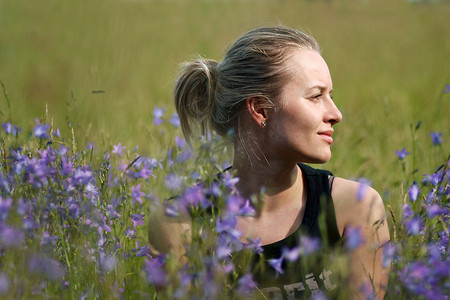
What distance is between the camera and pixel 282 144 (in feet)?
7.18

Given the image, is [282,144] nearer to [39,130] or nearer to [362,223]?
[362,223]

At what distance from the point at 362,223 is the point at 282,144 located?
44 cm

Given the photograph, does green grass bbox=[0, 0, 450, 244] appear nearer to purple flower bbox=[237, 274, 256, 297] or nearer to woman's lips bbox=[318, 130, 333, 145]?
woman's lips bbox=[318, 130, 333, 145]

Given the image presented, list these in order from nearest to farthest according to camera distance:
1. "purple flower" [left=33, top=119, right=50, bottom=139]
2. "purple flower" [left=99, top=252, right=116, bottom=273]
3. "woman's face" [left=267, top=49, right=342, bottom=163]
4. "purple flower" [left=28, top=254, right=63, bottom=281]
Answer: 1. "purple flower" [left=28, top=254, right=63, bottom=281]
2. "purple flower" [left=99, top=252, right=116, bottom=273]
3. "purple flower" [left=33, top=119, right=50, bottom=139]
4. "woman's face" [left=267, top=49, right=342, bottom=163]

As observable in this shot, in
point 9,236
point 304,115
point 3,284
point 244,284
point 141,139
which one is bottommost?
point 244,284

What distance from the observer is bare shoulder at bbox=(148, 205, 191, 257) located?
7.07ft

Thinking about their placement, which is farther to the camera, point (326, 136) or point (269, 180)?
point (269, 180)

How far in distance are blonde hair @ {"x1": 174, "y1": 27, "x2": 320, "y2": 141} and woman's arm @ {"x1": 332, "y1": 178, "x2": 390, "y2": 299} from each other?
0.47m

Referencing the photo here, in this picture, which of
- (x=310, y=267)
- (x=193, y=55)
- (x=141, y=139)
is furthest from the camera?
(x=141, y=139)

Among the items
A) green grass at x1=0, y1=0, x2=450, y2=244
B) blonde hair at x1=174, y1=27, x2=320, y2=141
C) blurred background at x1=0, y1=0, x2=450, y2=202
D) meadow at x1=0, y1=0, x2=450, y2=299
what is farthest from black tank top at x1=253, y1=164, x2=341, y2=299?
blurred background at x1=0, y1=0, x2=450, y2=202

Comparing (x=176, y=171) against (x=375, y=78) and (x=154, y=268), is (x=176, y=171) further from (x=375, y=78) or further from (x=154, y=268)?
(x=375, y=78)

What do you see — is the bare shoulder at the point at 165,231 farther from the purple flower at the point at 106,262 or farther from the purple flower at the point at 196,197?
the purple flower at the point at 196,197

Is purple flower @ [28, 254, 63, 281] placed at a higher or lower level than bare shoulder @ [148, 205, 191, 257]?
lower

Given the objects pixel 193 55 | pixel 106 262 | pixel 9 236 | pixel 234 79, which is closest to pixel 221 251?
pixel 106 262
